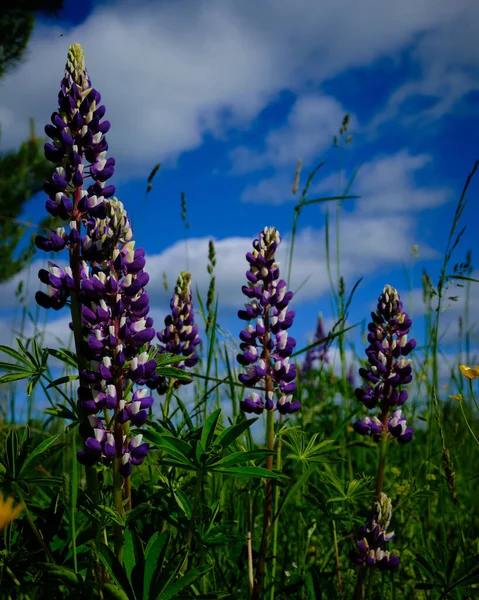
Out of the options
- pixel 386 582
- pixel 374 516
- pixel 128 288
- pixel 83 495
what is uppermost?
pixel 128 288

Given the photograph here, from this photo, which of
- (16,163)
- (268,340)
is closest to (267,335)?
(268,340)

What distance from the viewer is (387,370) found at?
9.23ft

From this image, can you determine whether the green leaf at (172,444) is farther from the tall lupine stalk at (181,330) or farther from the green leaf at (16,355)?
the tall lupine stalk at (181,330)

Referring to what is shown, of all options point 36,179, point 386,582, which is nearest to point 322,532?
point 386,582

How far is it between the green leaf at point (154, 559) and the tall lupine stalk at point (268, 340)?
0.87m

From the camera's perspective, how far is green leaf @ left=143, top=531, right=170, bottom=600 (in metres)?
1.79

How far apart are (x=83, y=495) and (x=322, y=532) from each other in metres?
2.22

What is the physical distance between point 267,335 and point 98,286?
3.49 ft

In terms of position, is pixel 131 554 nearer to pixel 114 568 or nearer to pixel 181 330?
pixel 114 568

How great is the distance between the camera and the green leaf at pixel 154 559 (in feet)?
5.89

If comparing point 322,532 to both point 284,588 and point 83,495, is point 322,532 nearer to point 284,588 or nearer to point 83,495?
point 284,588

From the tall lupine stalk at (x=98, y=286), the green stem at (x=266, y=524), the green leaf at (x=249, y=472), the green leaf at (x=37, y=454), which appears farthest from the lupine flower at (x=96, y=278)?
the green stem at (x=266, y=524)

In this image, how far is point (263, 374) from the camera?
278 cm

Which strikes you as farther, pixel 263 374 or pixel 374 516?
pixel 263 374
